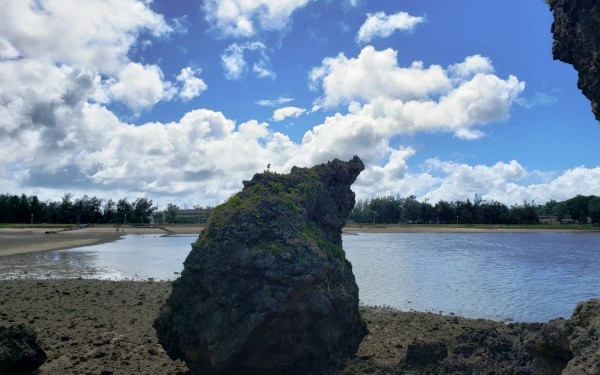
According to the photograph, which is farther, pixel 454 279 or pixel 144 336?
pixel 454 279

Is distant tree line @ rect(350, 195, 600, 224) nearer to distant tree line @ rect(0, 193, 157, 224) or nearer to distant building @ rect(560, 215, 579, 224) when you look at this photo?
distant building @ rect(560, 215, 579, 224)

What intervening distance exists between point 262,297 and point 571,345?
3732mm

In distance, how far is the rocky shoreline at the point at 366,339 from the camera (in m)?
5.91

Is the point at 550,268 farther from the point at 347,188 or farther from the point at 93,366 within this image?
the point at 93,366

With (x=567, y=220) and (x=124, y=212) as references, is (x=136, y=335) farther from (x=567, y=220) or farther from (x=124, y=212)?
(x=567, y=220)

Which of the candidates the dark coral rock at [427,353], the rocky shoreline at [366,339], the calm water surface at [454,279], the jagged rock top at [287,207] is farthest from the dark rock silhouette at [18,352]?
the calm water surface at [454,279]

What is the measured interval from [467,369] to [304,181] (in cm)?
386

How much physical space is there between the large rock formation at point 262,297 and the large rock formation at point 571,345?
8.94 feet

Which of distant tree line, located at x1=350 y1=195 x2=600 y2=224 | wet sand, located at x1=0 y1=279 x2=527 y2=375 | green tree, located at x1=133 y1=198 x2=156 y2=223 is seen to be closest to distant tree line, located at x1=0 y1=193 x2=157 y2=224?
green tree, located at x1=133 y1=198 x2=156 y2=223

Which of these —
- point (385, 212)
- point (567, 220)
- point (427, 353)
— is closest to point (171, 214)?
point (385, 212)

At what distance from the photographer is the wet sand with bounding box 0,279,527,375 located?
7512 millimetres

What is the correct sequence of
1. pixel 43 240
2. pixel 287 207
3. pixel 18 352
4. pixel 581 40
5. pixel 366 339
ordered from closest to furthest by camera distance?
pixel 581 40, pixel 287 207, pixel 18 352, pixel 366 339, pixel 43 240

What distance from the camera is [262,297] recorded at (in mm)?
6727

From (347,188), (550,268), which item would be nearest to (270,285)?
(347,188)
